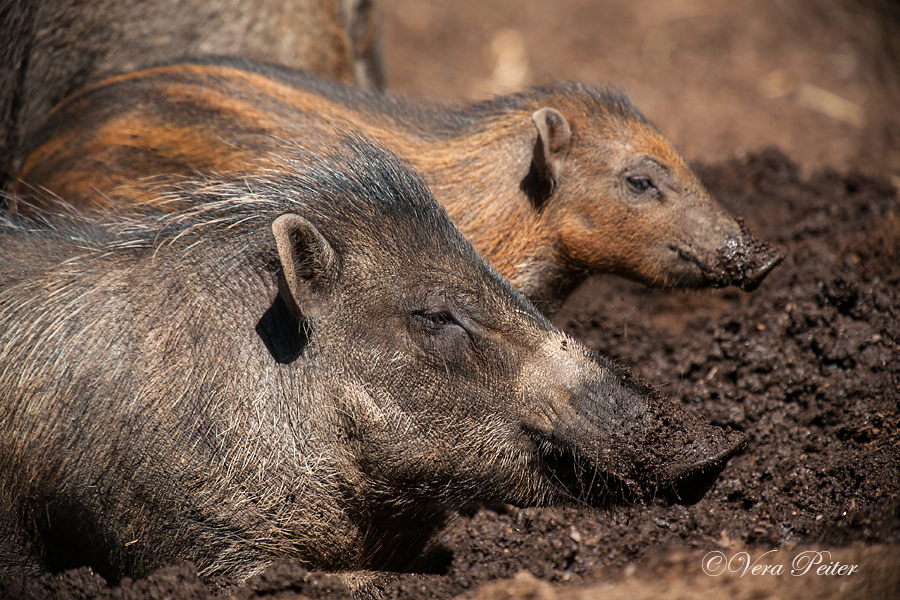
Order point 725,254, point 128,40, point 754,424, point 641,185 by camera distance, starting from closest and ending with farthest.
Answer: point 754,424 < point 725,254 < point 641,185 < point 128,40

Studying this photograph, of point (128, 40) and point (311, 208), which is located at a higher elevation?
point (128, 40)

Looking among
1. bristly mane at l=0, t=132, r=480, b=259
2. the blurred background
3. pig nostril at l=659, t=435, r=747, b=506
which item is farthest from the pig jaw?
the blurred background

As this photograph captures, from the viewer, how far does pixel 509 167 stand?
429cm

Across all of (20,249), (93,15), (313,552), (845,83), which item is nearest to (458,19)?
(845,83)

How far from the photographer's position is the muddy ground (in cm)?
285

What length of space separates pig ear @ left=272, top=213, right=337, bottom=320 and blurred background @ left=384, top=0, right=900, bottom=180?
4536mm

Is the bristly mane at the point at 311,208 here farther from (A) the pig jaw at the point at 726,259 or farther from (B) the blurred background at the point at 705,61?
(B) the blurred background at the point at 705,61

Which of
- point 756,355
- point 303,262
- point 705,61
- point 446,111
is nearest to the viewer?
point 303,262

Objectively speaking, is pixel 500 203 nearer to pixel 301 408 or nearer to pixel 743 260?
pixel 743 260

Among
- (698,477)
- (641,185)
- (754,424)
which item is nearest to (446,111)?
(641,185)

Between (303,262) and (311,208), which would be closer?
(303,262)

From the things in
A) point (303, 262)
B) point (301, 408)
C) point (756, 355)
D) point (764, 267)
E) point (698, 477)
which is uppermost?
point (303, 262)

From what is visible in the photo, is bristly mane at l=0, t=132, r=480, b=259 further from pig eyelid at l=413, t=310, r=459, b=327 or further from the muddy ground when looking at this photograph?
the muddy ground

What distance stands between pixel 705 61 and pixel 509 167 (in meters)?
4.81
